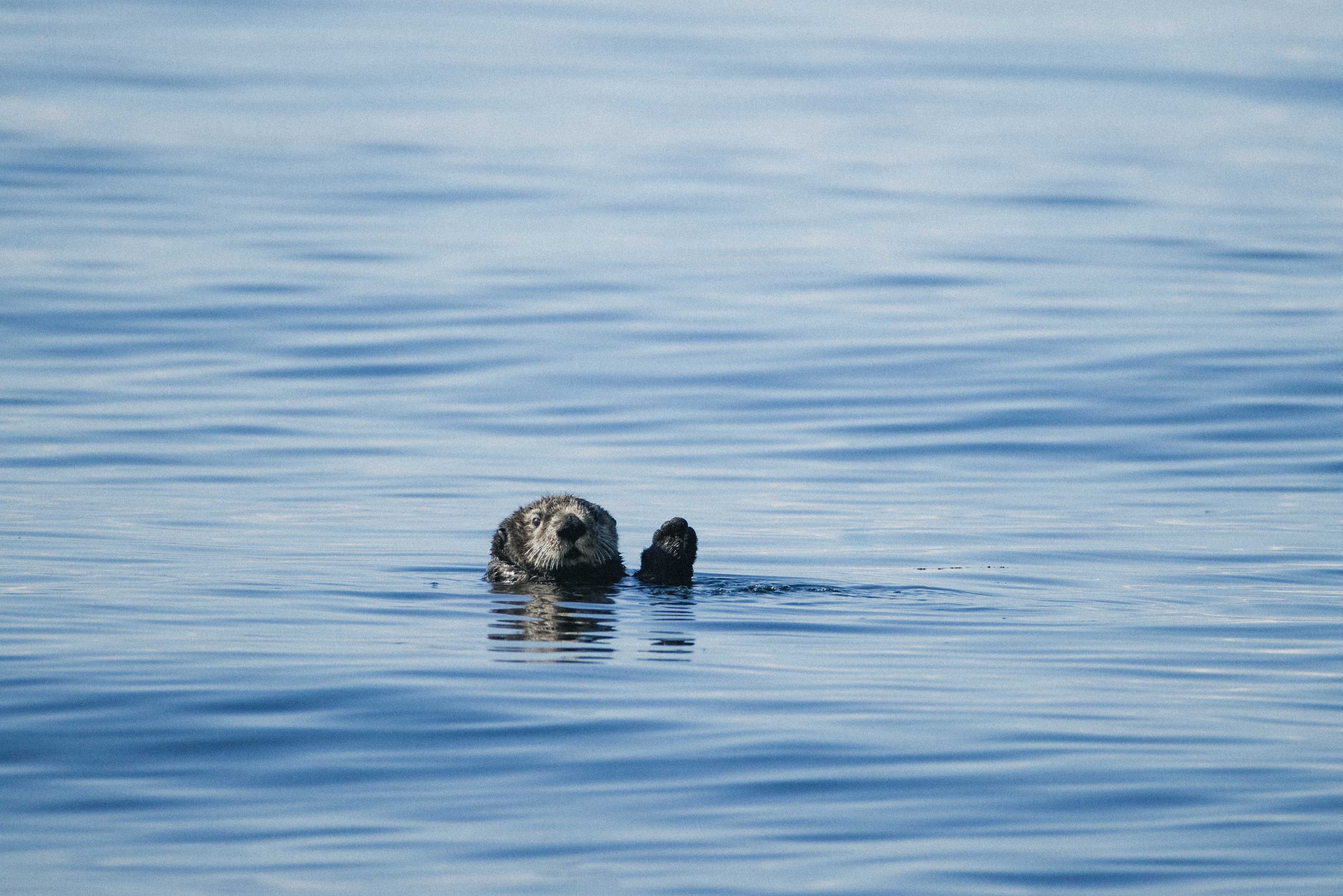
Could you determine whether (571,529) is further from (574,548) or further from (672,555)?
(672,555)

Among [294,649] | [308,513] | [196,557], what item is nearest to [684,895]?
[294,649]

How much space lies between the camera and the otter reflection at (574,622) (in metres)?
8.38

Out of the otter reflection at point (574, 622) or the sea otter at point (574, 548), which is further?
the sea otter at point (574, 548)

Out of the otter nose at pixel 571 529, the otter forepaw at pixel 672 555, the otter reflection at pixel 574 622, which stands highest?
the otter nose at pixel 571 529

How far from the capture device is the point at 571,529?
10.2m

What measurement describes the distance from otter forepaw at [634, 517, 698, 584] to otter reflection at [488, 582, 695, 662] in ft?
0.73

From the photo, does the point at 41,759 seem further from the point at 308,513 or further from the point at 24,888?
the point at 308,513

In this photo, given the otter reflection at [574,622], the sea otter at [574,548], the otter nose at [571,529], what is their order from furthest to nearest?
the sea otter at [574,548]
the otter nose at [571,529]
the otter reflection at [574,622]

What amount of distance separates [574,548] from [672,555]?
23.0 inches

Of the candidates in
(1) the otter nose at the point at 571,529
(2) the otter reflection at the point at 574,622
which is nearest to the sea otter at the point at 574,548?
(1) the otter nose at the point at 571,529

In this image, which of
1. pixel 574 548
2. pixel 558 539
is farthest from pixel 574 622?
pixel 574 548

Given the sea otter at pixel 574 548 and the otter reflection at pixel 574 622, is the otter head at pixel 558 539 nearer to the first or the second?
the sea otter at pixel 574 548

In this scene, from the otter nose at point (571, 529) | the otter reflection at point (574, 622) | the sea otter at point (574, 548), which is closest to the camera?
the otter reflection at point (574, 622)

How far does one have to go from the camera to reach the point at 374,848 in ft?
17.4
